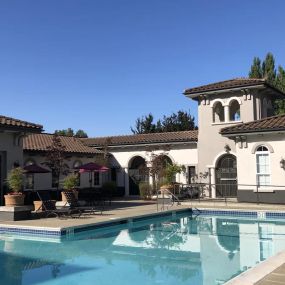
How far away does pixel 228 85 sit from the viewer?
82.7 ft

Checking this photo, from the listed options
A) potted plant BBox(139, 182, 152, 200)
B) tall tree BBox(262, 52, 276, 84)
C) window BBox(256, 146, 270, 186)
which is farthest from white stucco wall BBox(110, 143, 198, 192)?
tall tree BBox(262, 52, 276, 84)

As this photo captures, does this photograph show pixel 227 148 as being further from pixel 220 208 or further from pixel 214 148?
pixel 220 208

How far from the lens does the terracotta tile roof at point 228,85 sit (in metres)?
24.3

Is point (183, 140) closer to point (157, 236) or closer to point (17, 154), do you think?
point (17, 154)

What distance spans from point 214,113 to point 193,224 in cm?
1084

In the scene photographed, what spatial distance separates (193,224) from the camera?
56.8ft

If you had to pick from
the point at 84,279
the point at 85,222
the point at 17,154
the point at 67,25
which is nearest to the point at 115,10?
the point at 67,25

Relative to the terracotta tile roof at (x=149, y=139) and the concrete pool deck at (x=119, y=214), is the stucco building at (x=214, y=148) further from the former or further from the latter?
the concrete pool deck at (x=119, y=214)

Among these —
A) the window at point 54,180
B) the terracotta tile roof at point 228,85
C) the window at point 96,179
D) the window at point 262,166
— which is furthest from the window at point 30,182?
the window at point 262,166

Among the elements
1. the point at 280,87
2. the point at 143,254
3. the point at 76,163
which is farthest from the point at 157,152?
the point at 143,254

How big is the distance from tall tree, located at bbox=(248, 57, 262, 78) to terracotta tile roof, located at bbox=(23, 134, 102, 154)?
18299 millimetres

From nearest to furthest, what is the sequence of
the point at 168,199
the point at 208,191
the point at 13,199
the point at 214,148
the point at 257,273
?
1. the point at 257,273
2. the point at 13,199
3. the point at 168,199
4. the point at 214,148
5. the point at 208,191

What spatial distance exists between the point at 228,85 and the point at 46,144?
41.5 feet

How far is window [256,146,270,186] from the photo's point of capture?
70.0 feet
